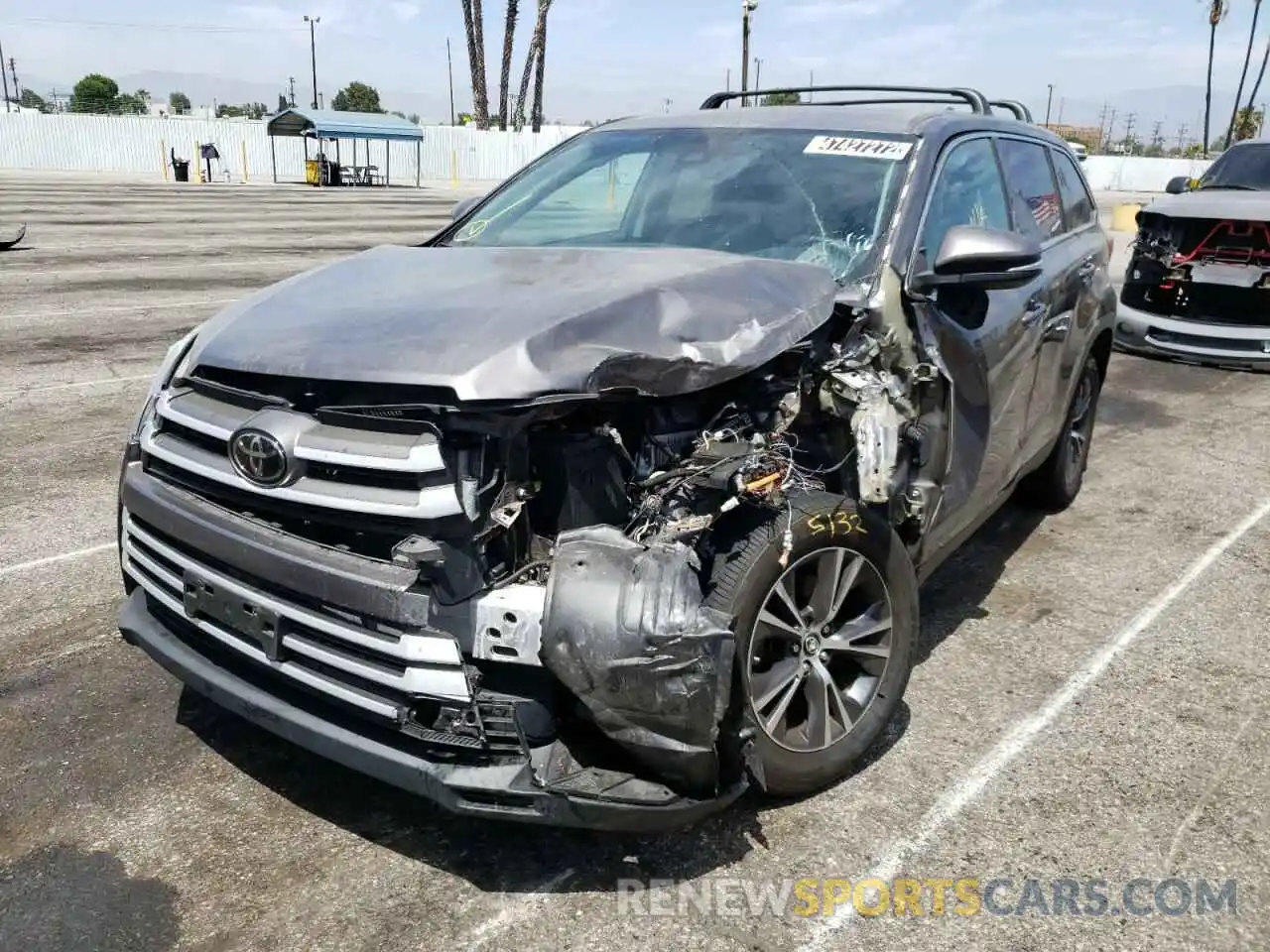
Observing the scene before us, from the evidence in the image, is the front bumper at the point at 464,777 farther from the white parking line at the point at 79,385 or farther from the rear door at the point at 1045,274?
the white parking line at the point at 79,385

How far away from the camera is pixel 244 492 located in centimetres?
262

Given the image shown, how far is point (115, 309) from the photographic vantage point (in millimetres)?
11141

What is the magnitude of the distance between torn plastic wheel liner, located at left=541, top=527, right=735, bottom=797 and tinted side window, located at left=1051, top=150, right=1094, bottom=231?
3.67 metres

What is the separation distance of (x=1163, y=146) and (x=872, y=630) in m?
97.2

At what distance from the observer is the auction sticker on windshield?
145 inches

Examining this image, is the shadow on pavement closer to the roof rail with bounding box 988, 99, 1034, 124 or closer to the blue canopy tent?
the roof rail with bounding box 988, 99, 1034, 124

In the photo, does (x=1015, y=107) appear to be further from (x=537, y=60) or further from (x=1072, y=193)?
(x=537, y=60)

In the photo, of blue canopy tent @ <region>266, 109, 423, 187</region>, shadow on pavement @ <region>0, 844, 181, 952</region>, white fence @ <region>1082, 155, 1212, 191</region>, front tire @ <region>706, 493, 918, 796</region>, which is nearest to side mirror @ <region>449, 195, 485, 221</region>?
front tire @ <region>706, 493, 918, 796</region>

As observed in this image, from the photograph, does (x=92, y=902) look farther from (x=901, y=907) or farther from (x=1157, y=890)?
(x=1157, y=890)

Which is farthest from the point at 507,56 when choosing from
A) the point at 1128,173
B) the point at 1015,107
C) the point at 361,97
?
the point at 361,97

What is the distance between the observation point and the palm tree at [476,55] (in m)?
43.5

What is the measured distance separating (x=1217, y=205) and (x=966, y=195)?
21.9 feet

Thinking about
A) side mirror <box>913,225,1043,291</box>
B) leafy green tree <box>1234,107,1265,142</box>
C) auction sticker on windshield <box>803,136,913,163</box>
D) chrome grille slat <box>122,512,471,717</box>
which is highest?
leafy green tree <box>1234,107,1265,142</box>

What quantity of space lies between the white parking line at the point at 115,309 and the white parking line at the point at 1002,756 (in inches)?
370
